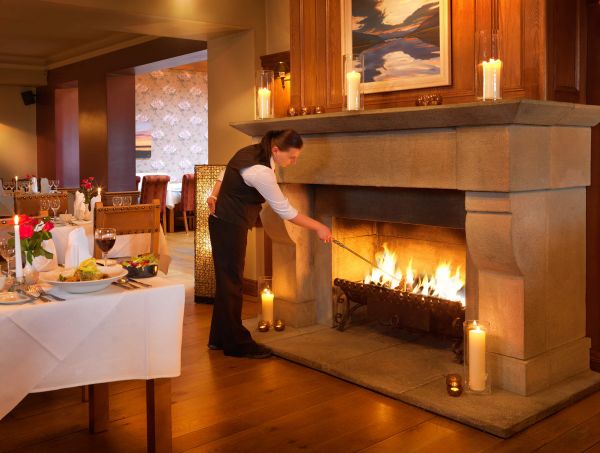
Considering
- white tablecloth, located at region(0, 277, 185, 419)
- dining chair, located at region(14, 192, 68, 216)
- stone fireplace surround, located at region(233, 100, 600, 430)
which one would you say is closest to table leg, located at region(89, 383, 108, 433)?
white tablecloth, located at region(0, 277, 185, 419)

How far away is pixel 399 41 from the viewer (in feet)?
13.7

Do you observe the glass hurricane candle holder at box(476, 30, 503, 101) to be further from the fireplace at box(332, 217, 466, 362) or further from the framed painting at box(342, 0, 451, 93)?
the fireplace at box(332, 217, 466, 362)

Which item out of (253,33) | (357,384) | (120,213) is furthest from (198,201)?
(357,384)

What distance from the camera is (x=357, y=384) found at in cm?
389

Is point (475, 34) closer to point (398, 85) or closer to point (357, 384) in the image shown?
point (398, 85)

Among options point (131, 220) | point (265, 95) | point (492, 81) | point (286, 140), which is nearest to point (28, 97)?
point (131, 220)

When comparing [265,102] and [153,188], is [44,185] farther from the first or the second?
[265,102]

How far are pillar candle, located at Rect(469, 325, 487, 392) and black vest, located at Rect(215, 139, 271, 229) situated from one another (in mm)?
1536

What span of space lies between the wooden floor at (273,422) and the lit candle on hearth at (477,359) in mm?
316

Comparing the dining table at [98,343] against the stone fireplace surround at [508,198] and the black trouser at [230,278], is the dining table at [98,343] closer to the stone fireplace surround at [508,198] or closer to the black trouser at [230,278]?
the black trouser at [230,278]

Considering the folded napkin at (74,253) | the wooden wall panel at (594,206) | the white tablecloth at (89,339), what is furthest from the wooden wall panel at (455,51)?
the white tablecloth at (89,339)

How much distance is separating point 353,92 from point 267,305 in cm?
165

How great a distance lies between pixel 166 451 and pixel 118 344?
52cm

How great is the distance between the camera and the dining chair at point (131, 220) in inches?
193
